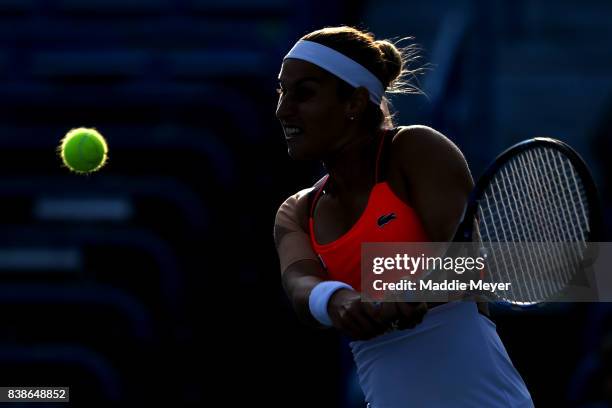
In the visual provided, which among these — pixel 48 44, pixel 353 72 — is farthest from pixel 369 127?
pixel 48 44

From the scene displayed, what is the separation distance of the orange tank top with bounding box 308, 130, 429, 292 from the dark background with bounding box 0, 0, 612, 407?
2495mm

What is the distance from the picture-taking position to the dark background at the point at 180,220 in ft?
22.2

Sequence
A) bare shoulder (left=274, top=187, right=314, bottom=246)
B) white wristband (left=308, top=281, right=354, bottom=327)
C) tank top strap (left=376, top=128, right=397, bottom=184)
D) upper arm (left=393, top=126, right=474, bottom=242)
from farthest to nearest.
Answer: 1. bare shoulder (left=274, top=187, right=314, bottom=246)
2. tank top strap (left=376, top=128, right=397, bottom=184)
3. upper arm (left=393, top=126, right=474, bottom=242)
4. white wristband (left=308, top=281, right=354, bottom=327)

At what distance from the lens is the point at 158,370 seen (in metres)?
6.75

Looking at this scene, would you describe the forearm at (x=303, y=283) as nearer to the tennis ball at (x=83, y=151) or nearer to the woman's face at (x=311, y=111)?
the woman's face at (x=311, y=111)

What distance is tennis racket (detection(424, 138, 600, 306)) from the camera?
3.23 metres

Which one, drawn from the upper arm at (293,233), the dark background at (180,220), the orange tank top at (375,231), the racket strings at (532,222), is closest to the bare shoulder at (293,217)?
the upper arm at (293,233)

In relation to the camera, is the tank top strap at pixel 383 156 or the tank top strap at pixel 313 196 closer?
the tank top strap at pixel 383 156

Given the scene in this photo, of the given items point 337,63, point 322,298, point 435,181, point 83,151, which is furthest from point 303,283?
point 83,151

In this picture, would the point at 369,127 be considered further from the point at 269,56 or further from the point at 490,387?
the point at 269,56

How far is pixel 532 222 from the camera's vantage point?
3.40m

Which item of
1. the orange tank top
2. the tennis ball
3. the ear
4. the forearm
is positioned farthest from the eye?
the tennis ball

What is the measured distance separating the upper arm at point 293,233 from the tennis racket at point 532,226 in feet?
1.66

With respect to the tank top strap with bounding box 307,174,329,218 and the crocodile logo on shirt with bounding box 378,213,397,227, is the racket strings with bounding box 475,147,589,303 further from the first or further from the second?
the tank top strap with bounding box 307,174,329,218
